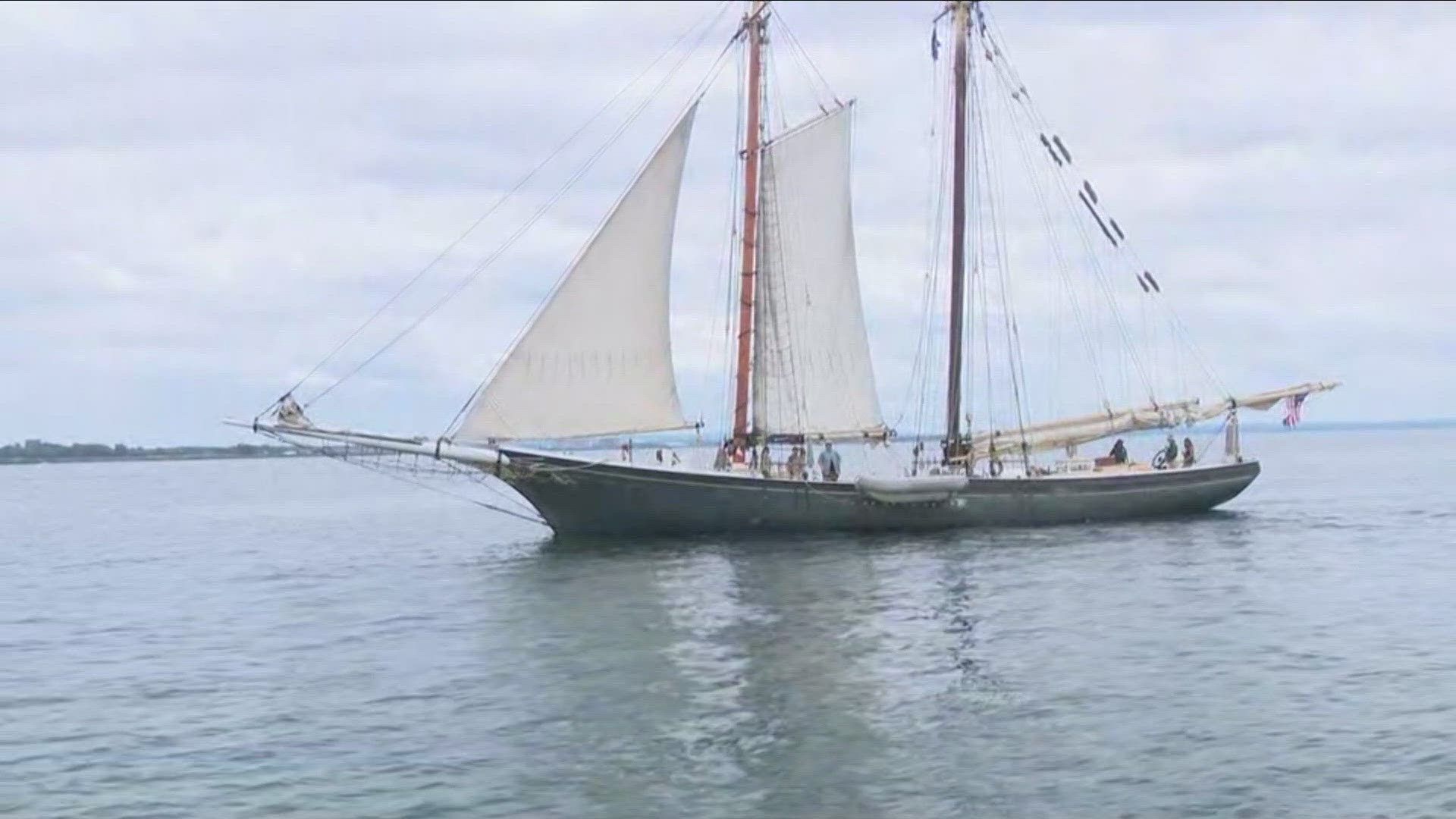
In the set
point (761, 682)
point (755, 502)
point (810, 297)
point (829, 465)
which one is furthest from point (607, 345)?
point (761, 682)

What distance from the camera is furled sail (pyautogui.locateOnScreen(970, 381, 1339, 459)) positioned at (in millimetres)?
60062

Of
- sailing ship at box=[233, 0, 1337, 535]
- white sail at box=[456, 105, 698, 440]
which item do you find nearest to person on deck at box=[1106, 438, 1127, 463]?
sailing ship at box=[233, 0, 1337, 535]

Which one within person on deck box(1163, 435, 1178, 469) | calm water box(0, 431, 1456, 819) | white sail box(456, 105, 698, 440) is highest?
white sail box(456, 105, 698, 440)

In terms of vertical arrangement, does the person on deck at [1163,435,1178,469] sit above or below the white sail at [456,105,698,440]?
below

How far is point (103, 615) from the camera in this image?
41.3m

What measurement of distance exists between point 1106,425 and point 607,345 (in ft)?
70.7

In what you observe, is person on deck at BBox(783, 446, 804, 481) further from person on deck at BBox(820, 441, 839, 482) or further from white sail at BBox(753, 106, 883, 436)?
white sail at BBox(753, 106, 883, 436)

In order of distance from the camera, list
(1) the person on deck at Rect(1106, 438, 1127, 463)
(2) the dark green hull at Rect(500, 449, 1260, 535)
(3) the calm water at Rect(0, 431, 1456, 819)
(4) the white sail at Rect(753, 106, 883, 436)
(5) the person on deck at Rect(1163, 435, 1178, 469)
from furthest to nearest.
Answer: (5) the person on deck at Rect(1163, 435, 1178, 469) < (1) the person on deck at Rect(1106, 438, 1127, 463) < (4) the white sail at Rect(753, 106, 883, 436) < (2) the dark green hull at Rect(500, 449, 1260, 535) < (3) the calm water at Rect(0, 431, 1456, 819)

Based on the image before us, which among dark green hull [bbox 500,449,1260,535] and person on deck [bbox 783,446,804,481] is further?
person on deck [bbox 783,446,804,481]

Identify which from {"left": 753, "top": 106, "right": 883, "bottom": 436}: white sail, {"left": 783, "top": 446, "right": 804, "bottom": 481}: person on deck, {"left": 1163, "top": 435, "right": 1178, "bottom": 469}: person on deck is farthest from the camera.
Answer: {"left": 1163, "top": 435, "right": 1178, "bottom": 469}: person on deck

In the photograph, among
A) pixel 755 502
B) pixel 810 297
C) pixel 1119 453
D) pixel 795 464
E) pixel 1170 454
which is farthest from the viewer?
pixel 1170 454

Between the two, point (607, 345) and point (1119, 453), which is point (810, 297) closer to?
point (607, 345)

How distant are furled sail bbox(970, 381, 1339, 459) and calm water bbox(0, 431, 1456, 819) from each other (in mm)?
7177

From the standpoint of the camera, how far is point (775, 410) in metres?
Result: 56.5
